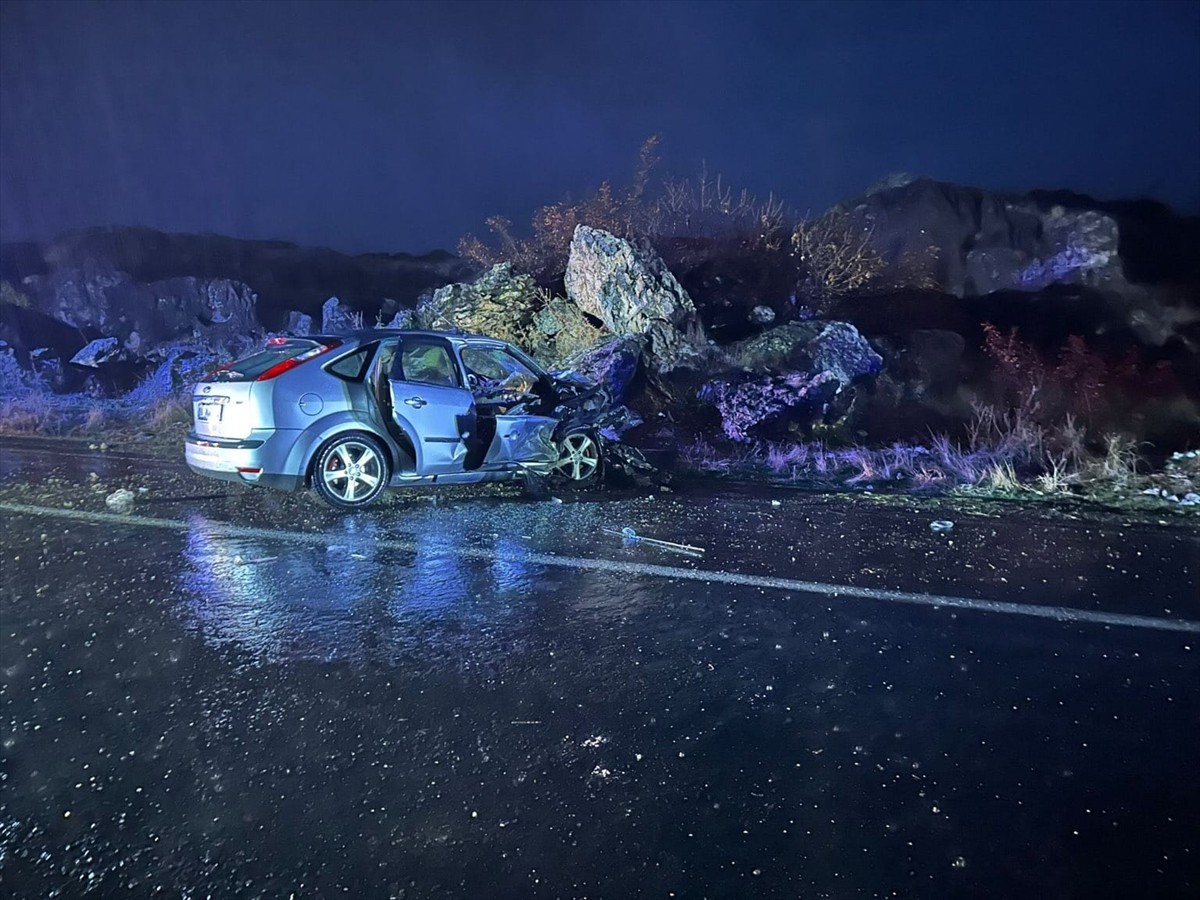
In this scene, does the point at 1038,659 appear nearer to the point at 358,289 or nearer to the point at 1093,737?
the point at 1093,737

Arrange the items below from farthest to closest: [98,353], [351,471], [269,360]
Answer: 1. [98,353]
2. [351,471]
3. [269,360]

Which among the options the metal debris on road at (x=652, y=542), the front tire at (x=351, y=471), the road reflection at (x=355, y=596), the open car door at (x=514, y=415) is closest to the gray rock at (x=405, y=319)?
the open car door at (x=514, y=415)

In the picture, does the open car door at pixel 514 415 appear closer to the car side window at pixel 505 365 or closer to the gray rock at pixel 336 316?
the car side window at pixel 505 365

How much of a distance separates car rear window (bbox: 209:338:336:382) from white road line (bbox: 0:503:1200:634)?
1.29m

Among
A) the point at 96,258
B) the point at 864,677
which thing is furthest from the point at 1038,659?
the point at 96,258

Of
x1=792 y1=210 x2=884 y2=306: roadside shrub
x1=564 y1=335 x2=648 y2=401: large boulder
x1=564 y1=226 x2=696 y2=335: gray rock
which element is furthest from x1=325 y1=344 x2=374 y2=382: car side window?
x1=792 y1=210 x2=884 y2=306: roadside shrub

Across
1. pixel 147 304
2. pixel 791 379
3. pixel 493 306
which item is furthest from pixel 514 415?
pixel 147 304

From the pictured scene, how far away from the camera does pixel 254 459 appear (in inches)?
251

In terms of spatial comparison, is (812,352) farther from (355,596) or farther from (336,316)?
(336,316)

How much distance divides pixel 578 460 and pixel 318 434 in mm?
2689

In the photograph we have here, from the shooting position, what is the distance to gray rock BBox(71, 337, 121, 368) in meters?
19.2

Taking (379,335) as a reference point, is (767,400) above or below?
below

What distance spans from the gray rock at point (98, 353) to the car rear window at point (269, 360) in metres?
15.6

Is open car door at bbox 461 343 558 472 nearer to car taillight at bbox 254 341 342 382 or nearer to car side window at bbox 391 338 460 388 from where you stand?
car side window at bbox 391 338 460 388
